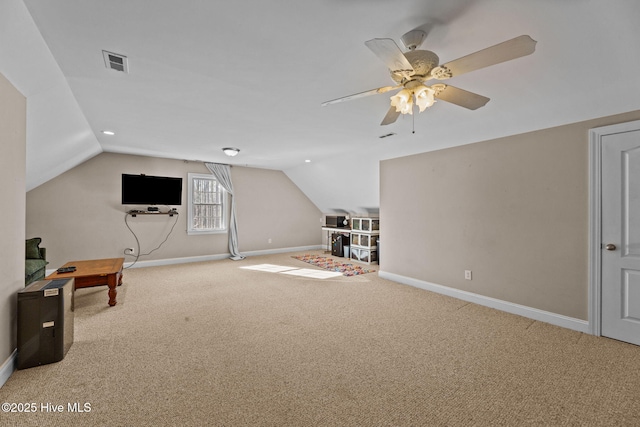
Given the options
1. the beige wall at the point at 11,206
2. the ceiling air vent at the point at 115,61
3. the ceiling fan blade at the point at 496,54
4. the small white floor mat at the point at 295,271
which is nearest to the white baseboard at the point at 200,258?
the small white floor mat at the point at 295,271

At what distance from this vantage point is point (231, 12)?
1616 mm

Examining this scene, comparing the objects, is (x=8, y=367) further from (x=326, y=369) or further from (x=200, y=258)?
(x=200, y=258)

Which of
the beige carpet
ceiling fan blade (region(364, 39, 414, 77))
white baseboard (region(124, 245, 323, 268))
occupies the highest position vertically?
ceiling fan blade (region(364, 39, 414, 77))

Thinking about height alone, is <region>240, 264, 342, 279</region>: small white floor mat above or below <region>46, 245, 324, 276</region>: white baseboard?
below

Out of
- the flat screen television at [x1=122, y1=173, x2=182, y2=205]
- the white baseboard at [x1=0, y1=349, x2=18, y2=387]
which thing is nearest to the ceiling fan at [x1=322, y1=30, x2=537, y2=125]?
the white baseboard at [x1=0, y1=349, x2=18, y2=387]

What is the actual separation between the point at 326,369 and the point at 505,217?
2.90 m

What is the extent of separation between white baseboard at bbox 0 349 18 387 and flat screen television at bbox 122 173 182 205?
375 cm

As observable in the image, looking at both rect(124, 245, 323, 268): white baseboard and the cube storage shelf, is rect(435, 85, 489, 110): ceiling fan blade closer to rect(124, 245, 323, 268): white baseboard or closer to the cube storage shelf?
the cube storage shelf

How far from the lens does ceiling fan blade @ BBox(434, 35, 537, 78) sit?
4.58ft

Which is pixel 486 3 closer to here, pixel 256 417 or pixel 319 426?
pixel 319 426

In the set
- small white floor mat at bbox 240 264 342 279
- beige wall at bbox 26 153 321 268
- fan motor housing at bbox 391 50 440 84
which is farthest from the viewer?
small white floor mat at bbox 240 264 342 279

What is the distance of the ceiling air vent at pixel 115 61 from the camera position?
2.06m

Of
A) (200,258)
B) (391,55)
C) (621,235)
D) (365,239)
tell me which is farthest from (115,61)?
(365,239)

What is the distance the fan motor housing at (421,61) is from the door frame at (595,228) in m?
2.32
